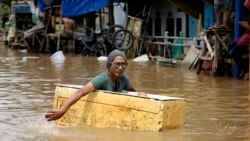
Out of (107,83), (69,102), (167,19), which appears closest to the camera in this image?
(69,102)

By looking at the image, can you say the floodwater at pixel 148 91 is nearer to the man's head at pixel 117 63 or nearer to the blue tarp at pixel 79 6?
the man's head at pixel 117 63

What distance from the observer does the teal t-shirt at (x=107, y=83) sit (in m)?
6.89

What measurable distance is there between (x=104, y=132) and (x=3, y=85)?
244 inches

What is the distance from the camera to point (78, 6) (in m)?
24.2

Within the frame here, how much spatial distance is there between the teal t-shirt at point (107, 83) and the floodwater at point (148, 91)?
0.49 metres

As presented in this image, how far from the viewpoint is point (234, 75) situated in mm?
13891

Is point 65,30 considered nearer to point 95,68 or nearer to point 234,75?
point 95,68

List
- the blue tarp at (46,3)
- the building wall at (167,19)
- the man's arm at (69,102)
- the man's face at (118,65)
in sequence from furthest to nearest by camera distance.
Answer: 1. the blue tarp at (46,3)
2. the building wall at (167,19)
3. the man's face at (118,65)
4. the man's arm at (69,102)

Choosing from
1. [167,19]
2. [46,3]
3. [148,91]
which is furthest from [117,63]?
[46,3]

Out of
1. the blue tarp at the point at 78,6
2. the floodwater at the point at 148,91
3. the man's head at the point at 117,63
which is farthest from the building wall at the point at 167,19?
the man's head at the point at 117,63

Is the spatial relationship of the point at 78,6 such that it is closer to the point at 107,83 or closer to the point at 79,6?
the point at 79,6

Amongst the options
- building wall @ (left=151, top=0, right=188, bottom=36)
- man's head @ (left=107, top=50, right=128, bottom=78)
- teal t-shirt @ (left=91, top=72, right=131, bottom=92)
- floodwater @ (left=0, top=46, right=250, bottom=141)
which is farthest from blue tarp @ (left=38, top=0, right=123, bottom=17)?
man's head @ (left=107, top=50, right=128, bottom=78)

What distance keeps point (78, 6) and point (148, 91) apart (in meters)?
13.3

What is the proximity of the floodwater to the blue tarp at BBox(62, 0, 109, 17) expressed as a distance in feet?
20.0
